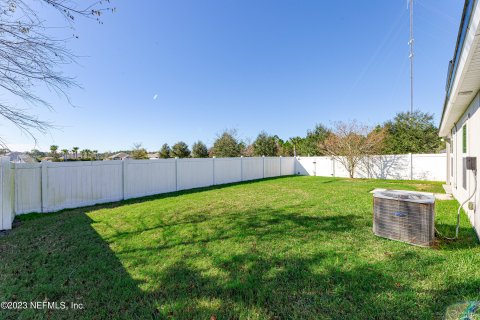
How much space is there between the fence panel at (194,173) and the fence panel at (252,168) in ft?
9.67

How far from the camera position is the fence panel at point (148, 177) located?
8.60 meters

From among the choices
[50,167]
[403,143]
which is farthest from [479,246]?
[403,143]

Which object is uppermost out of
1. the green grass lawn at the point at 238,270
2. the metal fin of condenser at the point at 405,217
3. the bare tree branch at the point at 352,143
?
the bare tree branch at the point at 352,143

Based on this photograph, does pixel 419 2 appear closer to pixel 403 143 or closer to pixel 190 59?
pixel 403 143

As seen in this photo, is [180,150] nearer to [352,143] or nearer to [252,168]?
[252,168]

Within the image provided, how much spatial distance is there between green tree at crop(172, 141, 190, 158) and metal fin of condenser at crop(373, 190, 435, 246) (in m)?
30.7

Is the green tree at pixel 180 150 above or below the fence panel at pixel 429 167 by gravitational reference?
above

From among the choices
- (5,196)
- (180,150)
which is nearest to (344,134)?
(5,196)

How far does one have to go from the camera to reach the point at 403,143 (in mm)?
19078

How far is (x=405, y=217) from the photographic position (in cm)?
343

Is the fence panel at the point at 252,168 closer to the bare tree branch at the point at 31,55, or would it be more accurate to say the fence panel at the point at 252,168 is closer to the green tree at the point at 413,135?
the bare tree branch at the point at 31,55

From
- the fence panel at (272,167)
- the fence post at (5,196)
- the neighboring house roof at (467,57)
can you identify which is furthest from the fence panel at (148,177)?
the neighboring house roof at (467,57)

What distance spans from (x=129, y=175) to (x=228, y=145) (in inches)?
767

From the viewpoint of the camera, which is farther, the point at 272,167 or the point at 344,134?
the point at 272,167
